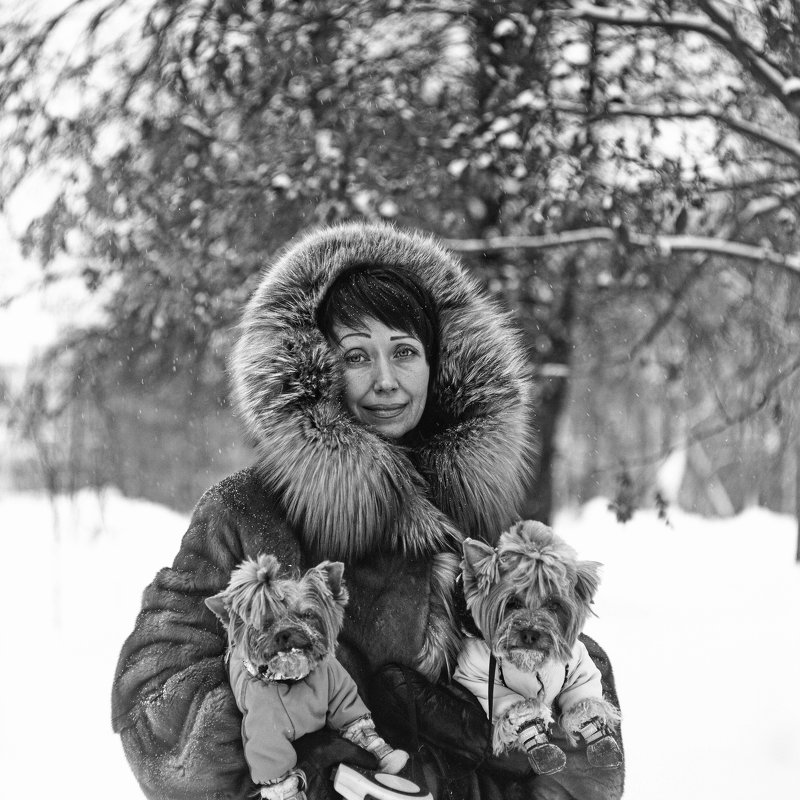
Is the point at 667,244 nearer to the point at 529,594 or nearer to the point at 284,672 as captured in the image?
the point at 529,594

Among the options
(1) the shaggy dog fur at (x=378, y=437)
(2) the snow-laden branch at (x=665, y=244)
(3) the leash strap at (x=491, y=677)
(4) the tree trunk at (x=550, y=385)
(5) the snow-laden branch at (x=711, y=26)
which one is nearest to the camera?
(3) the leash strap at (x=491, y=677)

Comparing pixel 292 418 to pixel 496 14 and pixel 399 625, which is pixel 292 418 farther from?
pixel 496 14

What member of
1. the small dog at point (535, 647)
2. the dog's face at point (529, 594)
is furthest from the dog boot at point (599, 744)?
the dog's face at point (529, 594)

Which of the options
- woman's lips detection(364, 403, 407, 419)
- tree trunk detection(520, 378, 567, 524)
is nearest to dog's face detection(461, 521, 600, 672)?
woman's lips detection(364, 403, 407, 419)

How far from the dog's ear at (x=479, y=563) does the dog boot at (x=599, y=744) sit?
393 millimetres

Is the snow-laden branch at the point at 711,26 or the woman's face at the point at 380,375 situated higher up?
the snow-laden branch at the point at 711,26

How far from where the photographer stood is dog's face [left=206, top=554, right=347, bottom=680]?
1864 mm

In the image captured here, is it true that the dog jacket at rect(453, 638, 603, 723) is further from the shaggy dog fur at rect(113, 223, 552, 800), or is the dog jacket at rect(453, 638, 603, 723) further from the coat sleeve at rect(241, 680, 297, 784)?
the coat sleeve at rect(241, 680, 297, 784)

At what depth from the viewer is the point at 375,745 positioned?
197 cm

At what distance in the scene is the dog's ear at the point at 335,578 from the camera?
200 cm

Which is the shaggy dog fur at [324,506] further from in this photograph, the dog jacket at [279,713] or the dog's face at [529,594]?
the dog's face at [529,594]

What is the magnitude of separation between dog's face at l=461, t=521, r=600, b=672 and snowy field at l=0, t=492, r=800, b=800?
10.5 ft

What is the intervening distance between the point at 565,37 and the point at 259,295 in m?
4.26

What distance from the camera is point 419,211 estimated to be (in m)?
6.59
